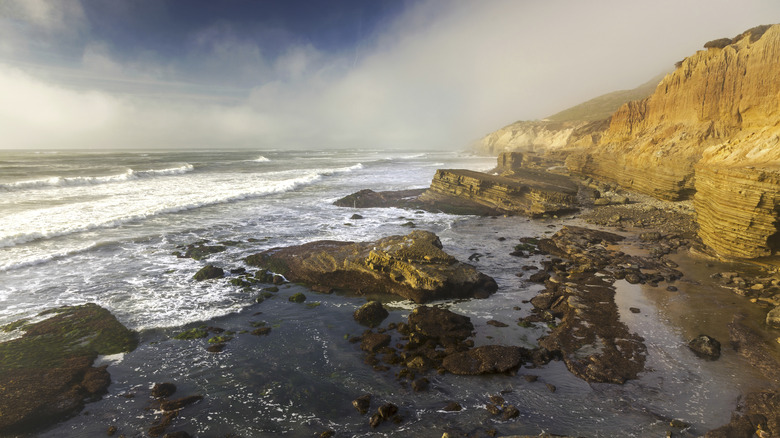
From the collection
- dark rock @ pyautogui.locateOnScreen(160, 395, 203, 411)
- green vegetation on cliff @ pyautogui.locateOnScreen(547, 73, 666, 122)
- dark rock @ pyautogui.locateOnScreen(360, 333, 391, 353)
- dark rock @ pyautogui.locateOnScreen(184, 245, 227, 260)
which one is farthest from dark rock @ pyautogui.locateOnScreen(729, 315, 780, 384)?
green vegetation on cliff @ pyautogui.locateOnScreen(547, 73, 666, 122)

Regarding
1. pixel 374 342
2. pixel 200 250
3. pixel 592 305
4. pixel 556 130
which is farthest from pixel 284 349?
pixel 556 130

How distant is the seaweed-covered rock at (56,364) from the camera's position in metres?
7.64

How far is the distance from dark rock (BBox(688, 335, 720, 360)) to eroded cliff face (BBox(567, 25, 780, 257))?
7.79 metres

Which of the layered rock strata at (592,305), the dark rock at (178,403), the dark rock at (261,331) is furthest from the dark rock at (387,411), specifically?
the dark rock at (261,331)

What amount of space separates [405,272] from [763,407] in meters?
9.95

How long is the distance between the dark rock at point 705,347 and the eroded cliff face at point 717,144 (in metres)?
7.79

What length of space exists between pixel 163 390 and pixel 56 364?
3587 mm

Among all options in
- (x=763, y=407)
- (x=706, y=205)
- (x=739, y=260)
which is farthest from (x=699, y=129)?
(x=763, y=407)

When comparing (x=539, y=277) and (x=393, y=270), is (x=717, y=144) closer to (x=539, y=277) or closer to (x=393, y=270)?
(x=539, y=277)

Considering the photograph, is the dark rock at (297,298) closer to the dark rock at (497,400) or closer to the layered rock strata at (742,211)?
the dark rock at (497,400)

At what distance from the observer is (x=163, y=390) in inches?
329

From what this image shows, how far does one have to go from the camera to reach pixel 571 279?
14.4 m

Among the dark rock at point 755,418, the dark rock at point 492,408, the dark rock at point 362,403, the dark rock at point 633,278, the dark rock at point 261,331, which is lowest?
the dark rock at point 492,408

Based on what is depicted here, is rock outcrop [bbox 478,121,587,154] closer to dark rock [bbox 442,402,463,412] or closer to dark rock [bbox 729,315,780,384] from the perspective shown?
dark rock [bbox 729,315,780,384]
